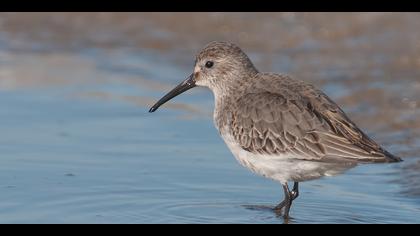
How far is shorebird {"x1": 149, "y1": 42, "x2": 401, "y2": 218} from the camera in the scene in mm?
7285

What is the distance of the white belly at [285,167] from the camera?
7.42 metres

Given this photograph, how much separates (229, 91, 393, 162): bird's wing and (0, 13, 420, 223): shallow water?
2.03 ft

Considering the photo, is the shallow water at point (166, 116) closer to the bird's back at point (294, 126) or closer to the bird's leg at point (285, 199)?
the bird's leg at point (285, 199)

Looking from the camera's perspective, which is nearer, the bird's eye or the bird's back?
the bird's back

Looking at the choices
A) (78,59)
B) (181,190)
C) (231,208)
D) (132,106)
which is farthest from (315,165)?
(78,59)

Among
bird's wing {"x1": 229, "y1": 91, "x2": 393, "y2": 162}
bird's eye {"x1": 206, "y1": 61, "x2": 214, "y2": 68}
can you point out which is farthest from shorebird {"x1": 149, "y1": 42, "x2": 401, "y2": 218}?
bird's eye {"x1": 206, "y1": 61, "x2": 214, "y2": 68}

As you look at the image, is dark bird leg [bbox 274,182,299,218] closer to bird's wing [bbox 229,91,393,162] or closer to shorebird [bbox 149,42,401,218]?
shorebird [bbox 149,42,401,218]

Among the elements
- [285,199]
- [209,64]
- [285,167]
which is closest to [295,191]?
[285,199]

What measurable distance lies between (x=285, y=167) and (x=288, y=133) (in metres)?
0.25

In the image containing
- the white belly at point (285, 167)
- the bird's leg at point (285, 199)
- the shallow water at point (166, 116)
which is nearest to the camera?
the white belly at point (285, 167)

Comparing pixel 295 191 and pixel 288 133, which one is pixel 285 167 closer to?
pixel 288 133

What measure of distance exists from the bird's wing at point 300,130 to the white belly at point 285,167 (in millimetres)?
54

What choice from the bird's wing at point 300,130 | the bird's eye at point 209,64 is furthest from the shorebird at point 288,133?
the bird's eye at point 209,64
